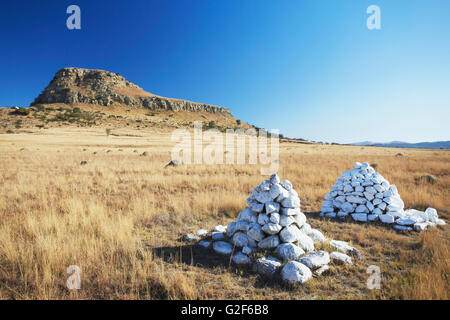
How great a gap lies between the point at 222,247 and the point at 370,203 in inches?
226

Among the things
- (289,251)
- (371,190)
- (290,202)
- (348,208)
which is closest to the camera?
(289,251)

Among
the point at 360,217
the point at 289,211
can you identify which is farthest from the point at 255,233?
the point at 360,217

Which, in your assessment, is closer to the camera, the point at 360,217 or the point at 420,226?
the point at 420,226

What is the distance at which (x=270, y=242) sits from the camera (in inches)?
167

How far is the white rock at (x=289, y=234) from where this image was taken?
Answer: 421cm

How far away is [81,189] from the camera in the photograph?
29.4 ft

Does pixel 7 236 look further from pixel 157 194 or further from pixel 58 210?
pixel 157 194

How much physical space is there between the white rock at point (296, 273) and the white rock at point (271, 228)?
880 millimetres

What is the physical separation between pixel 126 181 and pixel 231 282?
9.50 metres

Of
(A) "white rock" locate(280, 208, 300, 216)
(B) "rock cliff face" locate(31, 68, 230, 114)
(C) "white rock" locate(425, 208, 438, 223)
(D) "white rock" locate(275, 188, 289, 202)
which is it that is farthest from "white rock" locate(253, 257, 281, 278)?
(B) "rock cliff face" locate(31, 68, 230, 114)

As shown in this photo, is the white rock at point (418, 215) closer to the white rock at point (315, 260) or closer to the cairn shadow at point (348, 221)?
the cairn shadow at point (348, 221)

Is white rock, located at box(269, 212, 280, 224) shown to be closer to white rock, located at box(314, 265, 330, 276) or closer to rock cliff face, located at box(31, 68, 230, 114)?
white rock, located at box(314, 265, 330, 276)

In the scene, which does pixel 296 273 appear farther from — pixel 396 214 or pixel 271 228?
pixel 396 214

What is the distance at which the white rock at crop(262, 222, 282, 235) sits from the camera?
13.9 feet
